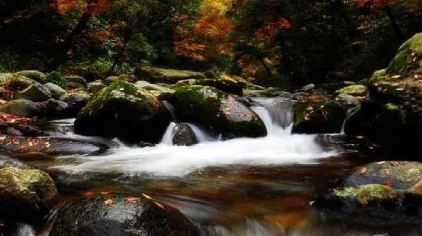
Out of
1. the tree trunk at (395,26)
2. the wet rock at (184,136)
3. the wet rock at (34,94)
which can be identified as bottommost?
the wet rock at (184,136)

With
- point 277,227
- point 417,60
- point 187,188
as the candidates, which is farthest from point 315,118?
point 277,227

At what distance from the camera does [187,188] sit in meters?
6.43

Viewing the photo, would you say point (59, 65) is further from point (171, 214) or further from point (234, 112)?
point (171, 214)

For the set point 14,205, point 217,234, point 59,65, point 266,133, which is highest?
point 59,65

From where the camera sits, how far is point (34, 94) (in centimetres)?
1208

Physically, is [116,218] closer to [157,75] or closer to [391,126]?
[391,126]

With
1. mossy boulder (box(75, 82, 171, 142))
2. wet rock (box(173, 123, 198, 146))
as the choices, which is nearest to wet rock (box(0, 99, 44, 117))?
mossy boulder (box(75, 82, 171, 142))

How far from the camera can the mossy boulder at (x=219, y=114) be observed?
9.78 meters

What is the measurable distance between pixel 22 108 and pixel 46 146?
3.25 m

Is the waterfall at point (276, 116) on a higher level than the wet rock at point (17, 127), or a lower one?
higher

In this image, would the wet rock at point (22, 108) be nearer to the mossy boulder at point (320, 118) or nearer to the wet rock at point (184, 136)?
the wet rock at point (184, 136)

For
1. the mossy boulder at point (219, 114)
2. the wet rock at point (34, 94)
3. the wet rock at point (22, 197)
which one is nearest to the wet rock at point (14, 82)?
the wet rock at point (34, 94)

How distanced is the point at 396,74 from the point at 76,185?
5.86 m

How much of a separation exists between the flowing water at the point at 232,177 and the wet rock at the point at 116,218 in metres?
0.76
